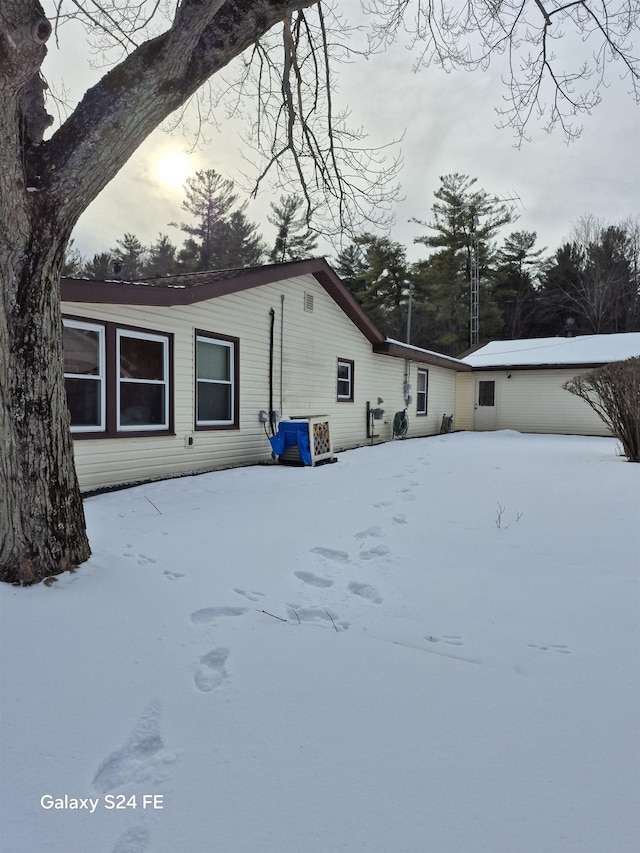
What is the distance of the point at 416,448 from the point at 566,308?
2370cm

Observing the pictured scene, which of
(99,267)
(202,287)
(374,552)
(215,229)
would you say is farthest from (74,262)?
(374,552)

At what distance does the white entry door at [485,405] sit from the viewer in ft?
60.1

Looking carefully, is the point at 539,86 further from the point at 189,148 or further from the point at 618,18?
the point at 189,148

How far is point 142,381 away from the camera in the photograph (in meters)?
6.52

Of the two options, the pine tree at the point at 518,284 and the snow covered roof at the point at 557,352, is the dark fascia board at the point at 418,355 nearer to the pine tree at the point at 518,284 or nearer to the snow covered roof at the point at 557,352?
the snow covered roof at the point at 557,352

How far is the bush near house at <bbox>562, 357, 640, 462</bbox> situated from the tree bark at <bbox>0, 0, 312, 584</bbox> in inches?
305

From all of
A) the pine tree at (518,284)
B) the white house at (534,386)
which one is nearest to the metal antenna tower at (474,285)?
the pine tree at (518,284)

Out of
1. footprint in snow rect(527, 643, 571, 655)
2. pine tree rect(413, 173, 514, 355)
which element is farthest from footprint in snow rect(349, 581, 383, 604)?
pine tree rect(413, 173, 514, 355)

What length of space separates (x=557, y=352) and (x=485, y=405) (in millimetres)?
3256

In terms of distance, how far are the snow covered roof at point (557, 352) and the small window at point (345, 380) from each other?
8012 mm

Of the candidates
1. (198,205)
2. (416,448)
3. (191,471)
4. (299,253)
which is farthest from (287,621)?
(198,205)

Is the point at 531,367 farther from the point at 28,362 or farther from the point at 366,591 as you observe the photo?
the point at 28,362

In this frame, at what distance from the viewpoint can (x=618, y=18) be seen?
5125 mm

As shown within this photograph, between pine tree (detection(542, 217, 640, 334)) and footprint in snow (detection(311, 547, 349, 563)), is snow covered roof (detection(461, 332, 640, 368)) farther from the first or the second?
footprint in snow (detection(311, 547, 349, 563))
